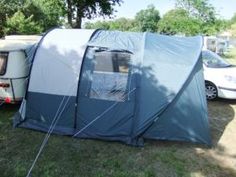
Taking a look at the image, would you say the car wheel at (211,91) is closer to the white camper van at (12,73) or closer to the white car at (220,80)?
the white car at (220,80)

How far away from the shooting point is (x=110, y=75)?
7219 mm

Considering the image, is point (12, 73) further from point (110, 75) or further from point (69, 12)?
point (69, 12)

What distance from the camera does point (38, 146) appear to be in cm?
671

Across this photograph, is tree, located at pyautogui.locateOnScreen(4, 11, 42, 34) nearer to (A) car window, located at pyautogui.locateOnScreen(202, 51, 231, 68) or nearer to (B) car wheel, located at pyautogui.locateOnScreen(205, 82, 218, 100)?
(A) car window, located at pyautogui.locateOnScreen(202, 51, 231, 68)

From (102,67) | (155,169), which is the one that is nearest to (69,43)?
(102,67)

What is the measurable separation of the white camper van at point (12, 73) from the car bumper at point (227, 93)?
5.68 m

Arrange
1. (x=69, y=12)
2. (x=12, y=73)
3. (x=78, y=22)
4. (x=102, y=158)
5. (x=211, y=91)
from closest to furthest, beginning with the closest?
(x=102, y=158)
(x=12, y=73)
(x=211, y=91)
(x=69, y=12)
(x=78, y=22)

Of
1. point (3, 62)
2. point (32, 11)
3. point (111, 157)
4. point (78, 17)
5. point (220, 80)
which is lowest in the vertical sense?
point (111, 157)

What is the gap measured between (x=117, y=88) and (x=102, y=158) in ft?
5.11

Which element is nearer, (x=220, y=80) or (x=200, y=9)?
(x=220, y=80)

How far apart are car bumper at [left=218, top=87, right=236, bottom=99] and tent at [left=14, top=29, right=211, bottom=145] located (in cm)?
295

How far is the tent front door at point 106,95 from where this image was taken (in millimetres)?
6988

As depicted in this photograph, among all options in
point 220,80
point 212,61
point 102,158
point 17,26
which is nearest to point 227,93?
point 220,80

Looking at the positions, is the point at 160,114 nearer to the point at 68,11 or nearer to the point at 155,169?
the point at 155,169
